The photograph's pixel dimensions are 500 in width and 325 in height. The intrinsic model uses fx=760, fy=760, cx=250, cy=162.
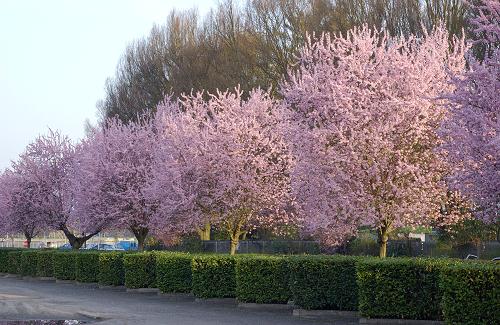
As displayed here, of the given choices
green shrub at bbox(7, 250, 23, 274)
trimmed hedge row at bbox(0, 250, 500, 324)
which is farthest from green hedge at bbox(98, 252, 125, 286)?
green shrub at bbox(7, 250, 23, 274)

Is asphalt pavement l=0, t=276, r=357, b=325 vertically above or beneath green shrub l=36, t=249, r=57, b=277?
beneath

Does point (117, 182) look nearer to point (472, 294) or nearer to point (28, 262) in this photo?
point (28, 262)

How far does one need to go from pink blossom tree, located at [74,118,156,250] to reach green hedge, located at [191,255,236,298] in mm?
11203

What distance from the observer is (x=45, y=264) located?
126 ft

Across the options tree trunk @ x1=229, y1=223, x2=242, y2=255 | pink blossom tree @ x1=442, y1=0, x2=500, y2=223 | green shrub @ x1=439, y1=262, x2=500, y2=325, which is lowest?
green shrub @ x1=439, y1=262, x2=500, y2=325

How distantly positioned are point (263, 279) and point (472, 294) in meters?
7.61

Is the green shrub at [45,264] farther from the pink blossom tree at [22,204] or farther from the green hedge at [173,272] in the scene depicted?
the green hedge at [173,272]

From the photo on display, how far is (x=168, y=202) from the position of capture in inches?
1136

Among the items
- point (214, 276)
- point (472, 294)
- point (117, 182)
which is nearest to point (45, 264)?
point (117, 182)

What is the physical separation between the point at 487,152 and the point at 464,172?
96 centimetres

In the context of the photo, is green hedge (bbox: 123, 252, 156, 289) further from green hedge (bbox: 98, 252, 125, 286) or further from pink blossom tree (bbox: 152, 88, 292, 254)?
pink blossom tree (bbox: 152, 88, 292, 254)

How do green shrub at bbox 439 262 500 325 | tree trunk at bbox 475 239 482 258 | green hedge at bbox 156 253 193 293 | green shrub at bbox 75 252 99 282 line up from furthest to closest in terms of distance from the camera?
1. green shrub at bbox 75 252 99 282
2. tree trunk at bbox 475 239 482 258
3. green hedge at bbox 156 253 193 293
4. green shrub at bbox 439 262 500 325

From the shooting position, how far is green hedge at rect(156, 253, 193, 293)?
2455 centimetres

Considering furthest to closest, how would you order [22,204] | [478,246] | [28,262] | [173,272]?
[22,204] < [28,262] < [478,246] < [173,272]
